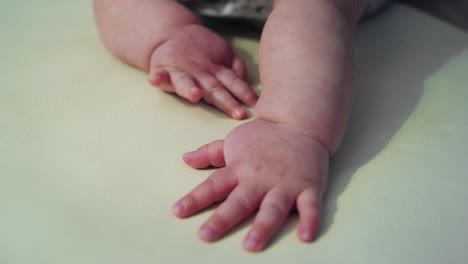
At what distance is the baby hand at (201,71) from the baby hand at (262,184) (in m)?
0.10

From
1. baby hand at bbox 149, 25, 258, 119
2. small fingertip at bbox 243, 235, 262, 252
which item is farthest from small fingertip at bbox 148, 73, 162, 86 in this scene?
small fingertip at bbox 243, 235, 262, 252

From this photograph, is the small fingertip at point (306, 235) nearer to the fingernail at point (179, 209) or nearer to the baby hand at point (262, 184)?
the baby hand at point (262, 184)

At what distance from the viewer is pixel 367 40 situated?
28.4 inches

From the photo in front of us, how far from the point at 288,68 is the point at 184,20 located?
0.58 feet

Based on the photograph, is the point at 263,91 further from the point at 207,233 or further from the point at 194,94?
the point at 207,233

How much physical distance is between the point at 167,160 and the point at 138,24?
0.71 ft

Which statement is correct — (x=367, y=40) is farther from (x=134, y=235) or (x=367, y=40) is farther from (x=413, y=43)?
(x=134, y=235)

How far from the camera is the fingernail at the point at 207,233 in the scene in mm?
410

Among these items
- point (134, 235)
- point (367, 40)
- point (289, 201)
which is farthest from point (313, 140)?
point (367, 40)

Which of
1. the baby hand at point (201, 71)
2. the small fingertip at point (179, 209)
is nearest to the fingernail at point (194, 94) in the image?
the baby hand at point (201, 71)

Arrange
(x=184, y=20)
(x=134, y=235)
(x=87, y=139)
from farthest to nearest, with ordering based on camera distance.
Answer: (x=184, y=20) < (x=87, y=139) < (x=134, y=235)

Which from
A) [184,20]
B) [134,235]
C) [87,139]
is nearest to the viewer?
[134,235]

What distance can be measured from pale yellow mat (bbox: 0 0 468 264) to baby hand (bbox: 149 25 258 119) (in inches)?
0.8

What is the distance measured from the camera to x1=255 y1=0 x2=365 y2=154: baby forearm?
482 millimetres
